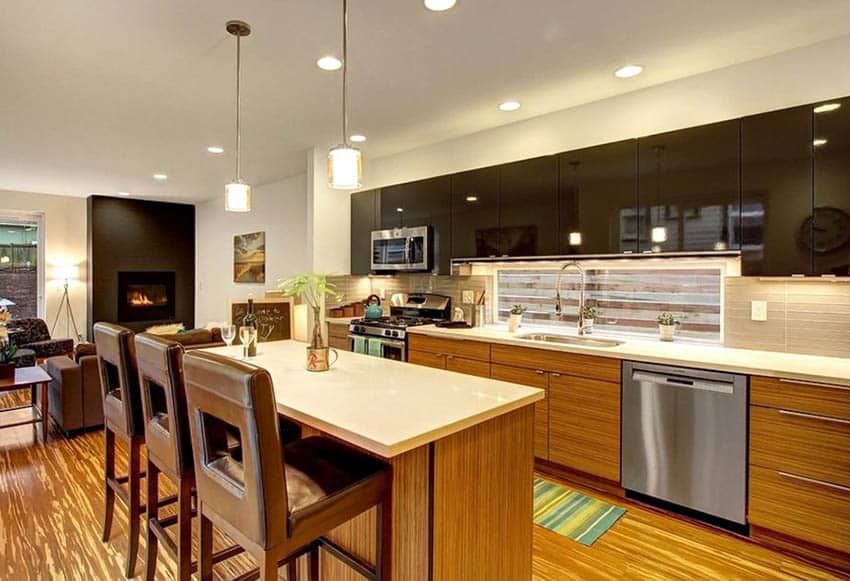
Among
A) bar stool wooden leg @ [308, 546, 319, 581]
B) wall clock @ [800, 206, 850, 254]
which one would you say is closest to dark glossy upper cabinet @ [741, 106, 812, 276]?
wall clock @ [800, 206, 850, 254]

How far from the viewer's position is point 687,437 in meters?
2.57

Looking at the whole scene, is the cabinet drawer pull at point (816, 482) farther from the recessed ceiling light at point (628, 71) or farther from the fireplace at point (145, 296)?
the fireplace at point (145, 296)

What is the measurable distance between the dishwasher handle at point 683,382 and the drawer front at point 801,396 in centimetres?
12

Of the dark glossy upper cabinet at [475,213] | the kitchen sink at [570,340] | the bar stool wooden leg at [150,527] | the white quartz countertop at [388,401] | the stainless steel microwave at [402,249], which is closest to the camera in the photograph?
the white quartz countertop at [388,401]

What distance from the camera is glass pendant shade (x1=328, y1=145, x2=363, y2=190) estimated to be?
7.02 ft

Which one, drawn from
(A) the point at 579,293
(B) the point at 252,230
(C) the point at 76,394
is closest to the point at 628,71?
(A) the point at 579,293

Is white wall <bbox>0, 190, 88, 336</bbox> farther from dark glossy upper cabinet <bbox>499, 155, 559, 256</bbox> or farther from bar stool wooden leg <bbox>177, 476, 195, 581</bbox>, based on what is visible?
bar stool wooden leg <bbox>177, 476, 195, 581</bbox>

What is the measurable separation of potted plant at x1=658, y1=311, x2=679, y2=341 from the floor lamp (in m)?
8.68

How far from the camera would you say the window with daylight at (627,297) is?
3.16m

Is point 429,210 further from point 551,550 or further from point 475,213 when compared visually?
point 551,550

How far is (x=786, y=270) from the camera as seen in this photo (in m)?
2.51

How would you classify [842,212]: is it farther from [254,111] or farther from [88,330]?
[88,330]

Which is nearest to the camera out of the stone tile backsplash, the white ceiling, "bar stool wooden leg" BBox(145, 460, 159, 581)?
"bar stool wooden leg" BBox(145, 460, 159, 581)

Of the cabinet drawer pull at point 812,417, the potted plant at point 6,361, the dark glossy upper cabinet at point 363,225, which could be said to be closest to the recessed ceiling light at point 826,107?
the cabinet drawer pull at point 812,417
